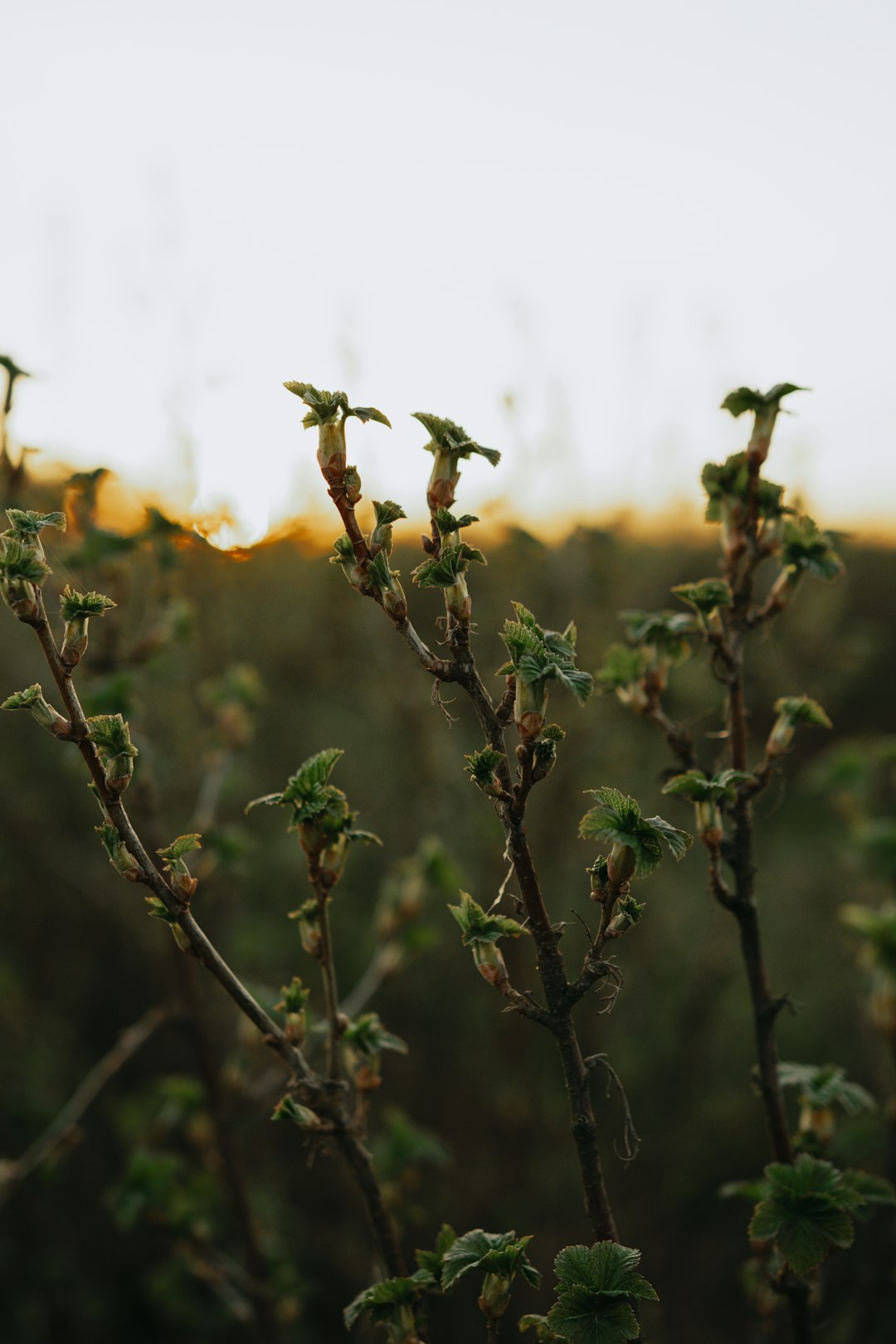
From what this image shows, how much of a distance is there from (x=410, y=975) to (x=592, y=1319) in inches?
137

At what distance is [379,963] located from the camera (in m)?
1.87

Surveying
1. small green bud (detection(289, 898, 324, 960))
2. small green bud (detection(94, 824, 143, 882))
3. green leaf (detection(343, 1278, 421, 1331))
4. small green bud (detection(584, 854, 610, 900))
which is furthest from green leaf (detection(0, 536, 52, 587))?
green leaf (detection(343, 1278, 421, 1331))

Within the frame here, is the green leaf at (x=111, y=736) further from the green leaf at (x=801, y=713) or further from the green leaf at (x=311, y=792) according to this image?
the green leaf at (x=801, y=713)

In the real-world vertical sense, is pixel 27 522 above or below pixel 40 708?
above

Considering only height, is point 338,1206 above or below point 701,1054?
below

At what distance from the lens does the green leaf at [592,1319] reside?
2.99 feet

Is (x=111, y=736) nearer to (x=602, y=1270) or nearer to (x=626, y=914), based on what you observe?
(x=626, y=914)

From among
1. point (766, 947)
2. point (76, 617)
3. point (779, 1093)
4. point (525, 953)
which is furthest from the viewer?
point (766, 947)

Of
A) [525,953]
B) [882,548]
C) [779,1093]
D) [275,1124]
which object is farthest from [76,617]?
[882,548]

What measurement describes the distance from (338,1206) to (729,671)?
11.2ft

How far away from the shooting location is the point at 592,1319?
928 millimetres

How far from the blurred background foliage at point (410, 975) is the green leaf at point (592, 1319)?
1383 millimetres

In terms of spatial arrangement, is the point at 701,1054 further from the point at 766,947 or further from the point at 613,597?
the point at 613,597

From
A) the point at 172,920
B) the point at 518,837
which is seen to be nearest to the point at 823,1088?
the point at 518,837
